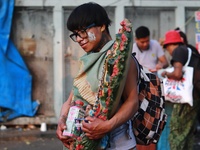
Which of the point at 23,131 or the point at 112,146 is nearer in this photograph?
the point at 112,146

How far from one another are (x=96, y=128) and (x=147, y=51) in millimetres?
5333

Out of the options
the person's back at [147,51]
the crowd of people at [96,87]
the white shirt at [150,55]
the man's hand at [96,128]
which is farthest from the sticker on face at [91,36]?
the white shirt at [150,55]

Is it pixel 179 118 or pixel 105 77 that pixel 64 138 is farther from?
pixel 179 118

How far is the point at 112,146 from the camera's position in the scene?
2947mm

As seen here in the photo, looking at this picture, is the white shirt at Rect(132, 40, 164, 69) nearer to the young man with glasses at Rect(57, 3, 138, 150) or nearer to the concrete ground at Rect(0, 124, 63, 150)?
the concrete ground at Rect(0, 124, 63, 150)

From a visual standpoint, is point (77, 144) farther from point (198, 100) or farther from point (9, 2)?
point (9, 2)

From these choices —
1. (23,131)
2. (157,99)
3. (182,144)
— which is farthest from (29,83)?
(157,99)

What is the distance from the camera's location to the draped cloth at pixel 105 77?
2719 mm

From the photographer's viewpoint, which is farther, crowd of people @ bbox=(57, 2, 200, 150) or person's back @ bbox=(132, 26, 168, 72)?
person's back @ bbox=(132, 26, 168, 72)

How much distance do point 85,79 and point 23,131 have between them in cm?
617

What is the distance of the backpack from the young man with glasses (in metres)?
0.07

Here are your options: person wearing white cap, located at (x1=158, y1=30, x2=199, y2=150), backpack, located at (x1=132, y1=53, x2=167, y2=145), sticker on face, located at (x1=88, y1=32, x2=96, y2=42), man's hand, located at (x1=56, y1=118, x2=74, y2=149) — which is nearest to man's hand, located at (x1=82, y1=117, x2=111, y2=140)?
man's hand, located at (x1=56, y1=118, x2=74, y2=149)

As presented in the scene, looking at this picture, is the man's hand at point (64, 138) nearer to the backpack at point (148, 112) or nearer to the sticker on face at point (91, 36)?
the backpack at point (148, 112)

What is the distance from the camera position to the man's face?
7.73m
